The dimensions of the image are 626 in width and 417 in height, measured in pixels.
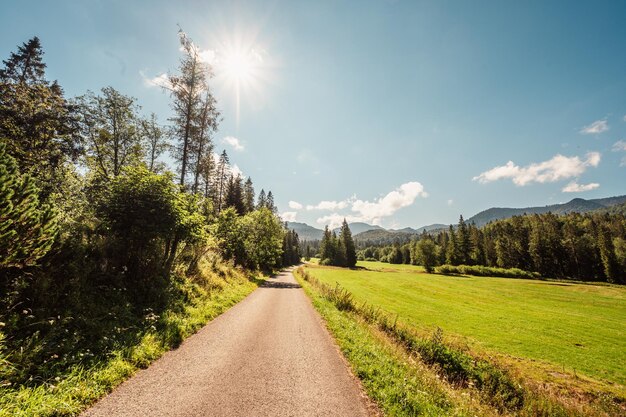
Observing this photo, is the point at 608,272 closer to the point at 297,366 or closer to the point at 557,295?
the point at 557,295

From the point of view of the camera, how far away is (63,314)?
23.3 feet

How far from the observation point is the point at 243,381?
617 centimetres

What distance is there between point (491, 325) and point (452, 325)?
12.3 ft

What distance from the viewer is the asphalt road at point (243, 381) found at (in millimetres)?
5012

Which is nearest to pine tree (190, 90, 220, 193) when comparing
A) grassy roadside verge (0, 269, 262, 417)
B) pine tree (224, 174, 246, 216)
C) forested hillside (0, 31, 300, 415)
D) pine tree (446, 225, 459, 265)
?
forested hillside (0, 31, 300, 415)

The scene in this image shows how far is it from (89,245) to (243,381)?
336 inches

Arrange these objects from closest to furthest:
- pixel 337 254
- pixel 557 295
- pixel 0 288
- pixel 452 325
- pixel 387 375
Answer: pixel 0 288 < pixel 387 375 < pixel 452 325 < pixel 557 295 < pixel 337 254

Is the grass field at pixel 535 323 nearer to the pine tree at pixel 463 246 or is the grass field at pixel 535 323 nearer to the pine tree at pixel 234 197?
the pine tree at pixel 234 197

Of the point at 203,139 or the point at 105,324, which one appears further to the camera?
the point at 203,139

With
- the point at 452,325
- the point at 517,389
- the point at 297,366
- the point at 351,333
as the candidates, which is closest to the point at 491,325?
the point at 452,325

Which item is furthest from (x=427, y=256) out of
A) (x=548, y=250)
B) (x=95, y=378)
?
(x=95, y=378)

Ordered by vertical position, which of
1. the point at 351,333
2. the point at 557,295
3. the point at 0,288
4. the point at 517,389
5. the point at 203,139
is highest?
the point at 203,139

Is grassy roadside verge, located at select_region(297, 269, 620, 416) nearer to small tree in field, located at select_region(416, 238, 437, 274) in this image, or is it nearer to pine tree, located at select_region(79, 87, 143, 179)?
pine tree, located at select_region(79, 87, 143, 179)

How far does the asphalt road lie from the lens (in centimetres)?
501
